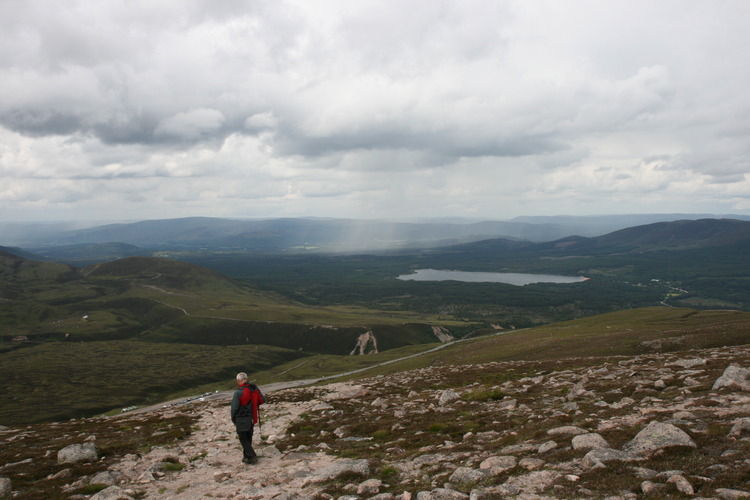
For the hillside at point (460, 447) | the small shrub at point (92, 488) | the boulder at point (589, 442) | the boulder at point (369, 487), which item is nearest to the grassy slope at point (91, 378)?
the hillside at point (460, 447)

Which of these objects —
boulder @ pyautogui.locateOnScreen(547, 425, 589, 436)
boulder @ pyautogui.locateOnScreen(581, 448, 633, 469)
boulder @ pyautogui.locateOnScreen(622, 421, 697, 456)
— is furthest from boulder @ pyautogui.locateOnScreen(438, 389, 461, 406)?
boulder @ pyautogui.locateOnScreen(581, 448, 633, 469)

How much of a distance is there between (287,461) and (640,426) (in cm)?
1627

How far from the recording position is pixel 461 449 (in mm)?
18656

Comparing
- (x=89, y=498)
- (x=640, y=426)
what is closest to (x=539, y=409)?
(x=640, y=426)

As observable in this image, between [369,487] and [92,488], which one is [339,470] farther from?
[92,488]

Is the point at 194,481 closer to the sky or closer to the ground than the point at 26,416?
closer to the sky

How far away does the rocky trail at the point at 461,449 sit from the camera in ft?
43.3

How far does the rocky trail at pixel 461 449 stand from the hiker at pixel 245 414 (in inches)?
26.3

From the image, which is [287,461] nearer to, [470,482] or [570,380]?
[470,482]

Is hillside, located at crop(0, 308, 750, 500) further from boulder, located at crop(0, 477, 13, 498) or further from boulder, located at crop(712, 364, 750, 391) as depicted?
boulder, located at crop(0, 477, 13, 498)

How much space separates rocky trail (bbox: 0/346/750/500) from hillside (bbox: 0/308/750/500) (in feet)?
0.25

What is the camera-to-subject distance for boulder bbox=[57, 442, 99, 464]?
22.2m

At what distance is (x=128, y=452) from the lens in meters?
23.9

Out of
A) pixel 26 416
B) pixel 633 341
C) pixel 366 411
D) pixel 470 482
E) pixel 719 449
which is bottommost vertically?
A: pixel 26 416
